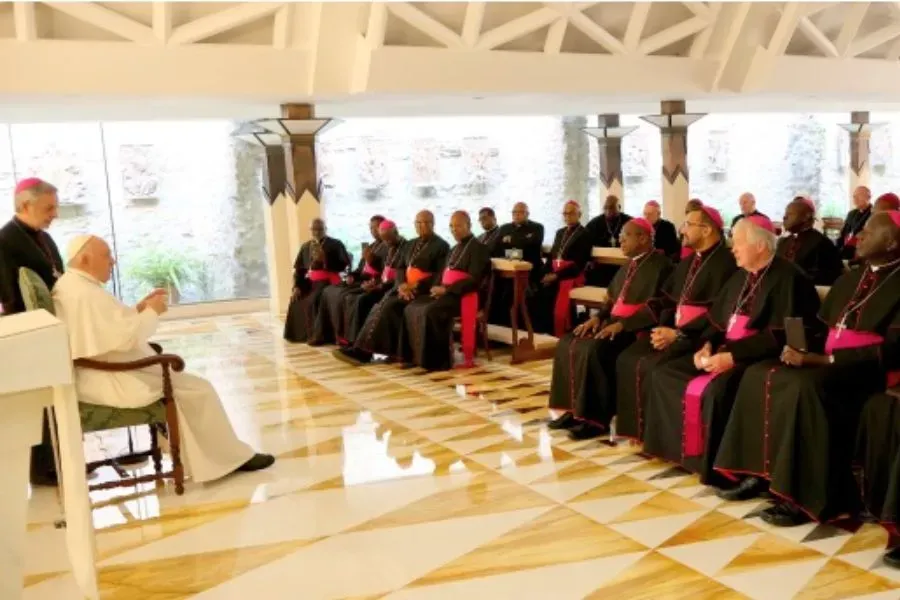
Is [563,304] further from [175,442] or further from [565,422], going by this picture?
[175,442]

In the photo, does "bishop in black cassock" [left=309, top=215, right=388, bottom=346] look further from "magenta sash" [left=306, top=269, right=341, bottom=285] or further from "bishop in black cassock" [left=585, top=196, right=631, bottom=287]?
"bishop in black cassock" [left=585, top=196, right=631, bottom=287]

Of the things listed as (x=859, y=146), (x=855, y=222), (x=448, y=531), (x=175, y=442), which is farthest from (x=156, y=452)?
(x=859, y=146)

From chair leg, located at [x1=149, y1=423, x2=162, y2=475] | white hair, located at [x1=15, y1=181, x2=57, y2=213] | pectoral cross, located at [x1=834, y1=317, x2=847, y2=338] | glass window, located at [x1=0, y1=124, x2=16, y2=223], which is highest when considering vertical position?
glass window, located at [x1=0, y1=124, x2=16, y2=223]

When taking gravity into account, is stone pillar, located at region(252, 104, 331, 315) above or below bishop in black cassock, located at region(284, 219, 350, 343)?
above

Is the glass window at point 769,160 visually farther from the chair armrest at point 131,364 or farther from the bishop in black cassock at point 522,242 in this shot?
the chair armrest at point 131,364

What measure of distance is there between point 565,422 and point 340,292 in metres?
4.15

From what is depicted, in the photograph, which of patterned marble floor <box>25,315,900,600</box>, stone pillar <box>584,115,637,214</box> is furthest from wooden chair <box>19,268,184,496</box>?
stone pillar <box>584,115,637,214</box>

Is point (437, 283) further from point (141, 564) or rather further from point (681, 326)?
point (141, 564)

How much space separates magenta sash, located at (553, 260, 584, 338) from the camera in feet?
29.2

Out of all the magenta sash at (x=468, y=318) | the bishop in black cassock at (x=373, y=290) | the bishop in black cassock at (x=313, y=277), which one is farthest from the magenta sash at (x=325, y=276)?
the magenta sash at (x=468, y=318)

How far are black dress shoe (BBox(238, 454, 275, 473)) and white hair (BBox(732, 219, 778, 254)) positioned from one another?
9.67 ft

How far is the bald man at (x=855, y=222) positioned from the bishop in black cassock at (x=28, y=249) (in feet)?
24.3

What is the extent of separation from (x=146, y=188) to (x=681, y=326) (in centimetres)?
979

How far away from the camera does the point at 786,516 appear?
3.97 meters
